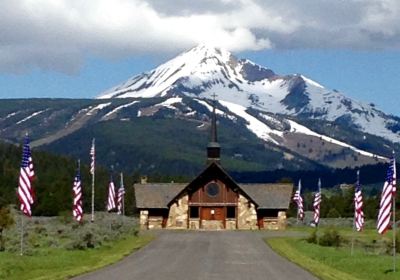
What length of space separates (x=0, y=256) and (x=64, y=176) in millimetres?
110888

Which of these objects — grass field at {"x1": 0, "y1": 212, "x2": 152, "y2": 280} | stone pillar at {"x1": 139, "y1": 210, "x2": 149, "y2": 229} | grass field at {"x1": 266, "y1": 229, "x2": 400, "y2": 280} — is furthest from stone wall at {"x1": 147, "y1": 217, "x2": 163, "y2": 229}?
grass field at {"x1": 266, "y1": 229, "x2": 400, "y2": 280}

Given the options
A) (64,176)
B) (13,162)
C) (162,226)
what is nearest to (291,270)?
(162,226)

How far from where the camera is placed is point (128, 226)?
76.5 m

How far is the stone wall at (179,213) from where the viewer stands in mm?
101500

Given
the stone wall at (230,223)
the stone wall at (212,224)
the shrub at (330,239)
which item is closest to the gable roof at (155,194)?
the stone wall at (212,224)

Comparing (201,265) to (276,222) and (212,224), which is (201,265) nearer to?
(212,224)

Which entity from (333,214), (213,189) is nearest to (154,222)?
(213,189)

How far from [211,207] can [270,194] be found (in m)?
6.79

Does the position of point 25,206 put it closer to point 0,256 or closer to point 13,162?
point 0,256

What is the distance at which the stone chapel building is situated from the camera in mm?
101750

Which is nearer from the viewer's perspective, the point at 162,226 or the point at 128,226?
the point at 128,226

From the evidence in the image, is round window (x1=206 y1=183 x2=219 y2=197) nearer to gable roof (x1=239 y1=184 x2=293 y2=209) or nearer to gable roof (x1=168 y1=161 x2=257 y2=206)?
gable roof (x1=168 y1=161 x2=257 y2=206)

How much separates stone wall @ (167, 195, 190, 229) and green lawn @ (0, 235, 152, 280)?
1899 inches

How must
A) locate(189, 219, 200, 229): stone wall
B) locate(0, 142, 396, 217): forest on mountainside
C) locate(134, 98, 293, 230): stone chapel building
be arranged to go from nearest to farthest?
locate(189, 219, 200, 229): stone wall < locate(134, 98, 293, 230): stone chapel building < locate(0, 142, 396, 217): forest on mountainside
